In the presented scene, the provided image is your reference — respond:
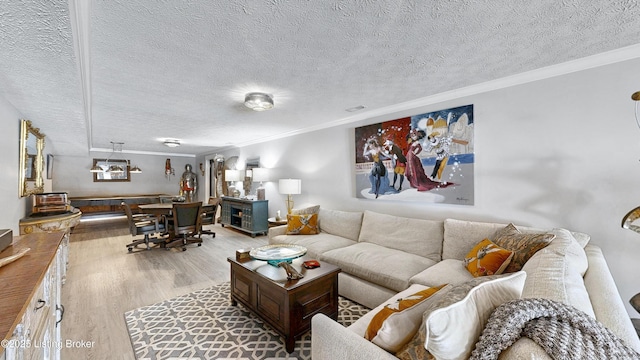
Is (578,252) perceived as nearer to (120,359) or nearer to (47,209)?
(120,359)

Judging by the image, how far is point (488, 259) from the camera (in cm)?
190

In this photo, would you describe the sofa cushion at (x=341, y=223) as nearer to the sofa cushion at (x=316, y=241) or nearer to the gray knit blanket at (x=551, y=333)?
the sofa cushion at (x=316, y=241)

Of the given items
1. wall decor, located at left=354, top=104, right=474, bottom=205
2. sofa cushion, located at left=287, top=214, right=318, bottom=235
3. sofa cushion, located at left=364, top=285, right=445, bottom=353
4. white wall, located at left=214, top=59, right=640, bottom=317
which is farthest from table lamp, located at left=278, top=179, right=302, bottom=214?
sofa cushion, located at left=364, top=285, right=445, bottom=353

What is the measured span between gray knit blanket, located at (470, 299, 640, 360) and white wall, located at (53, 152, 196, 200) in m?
9.34

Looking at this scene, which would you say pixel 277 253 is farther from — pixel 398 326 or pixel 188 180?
pixel 188 180

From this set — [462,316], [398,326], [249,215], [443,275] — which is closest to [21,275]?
[398,326]

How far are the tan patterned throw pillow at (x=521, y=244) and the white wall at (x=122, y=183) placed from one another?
353 inches

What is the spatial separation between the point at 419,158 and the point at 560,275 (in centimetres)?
201

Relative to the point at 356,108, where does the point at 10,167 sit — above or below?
below

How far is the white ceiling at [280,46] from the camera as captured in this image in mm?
1366

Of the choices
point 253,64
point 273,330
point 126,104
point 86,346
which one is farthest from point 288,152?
point 86,346

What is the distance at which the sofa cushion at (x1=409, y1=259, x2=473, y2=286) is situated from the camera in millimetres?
1949

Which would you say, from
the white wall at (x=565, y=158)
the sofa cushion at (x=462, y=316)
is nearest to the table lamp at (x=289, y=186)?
the white wall at (x=565, y=158)

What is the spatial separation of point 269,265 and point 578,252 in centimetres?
233
